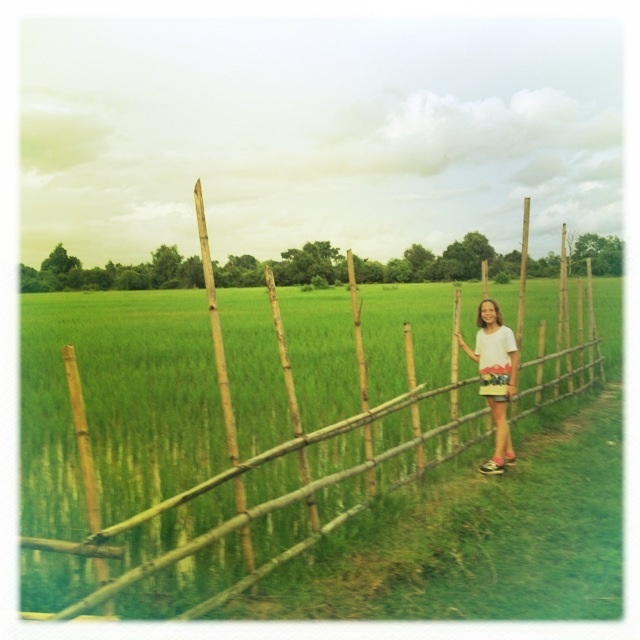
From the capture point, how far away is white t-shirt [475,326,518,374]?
11.1 feet

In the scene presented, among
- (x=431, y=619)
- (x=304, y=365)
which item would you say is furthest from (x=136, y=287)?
(x=431, y=619)

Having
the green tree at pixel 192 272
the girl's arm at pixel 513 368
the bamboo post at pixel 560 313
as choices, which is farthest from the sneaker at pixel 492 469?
the green tree at pixel 192 272

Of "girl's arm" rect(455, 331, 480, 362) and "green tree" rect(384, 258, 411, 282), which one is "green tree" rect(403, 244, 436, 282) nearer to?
"green tree" rect(384, 258, 411, 282)

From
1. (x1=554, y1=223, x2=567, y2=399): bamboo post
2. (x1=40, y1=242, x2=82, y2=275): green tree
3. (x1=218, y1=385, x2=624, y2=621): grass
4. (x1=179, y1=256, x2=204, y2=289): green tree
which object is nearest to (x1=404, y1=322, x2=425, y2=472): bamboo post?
(x1=218, y1=385, x2=624, y2=621): grass

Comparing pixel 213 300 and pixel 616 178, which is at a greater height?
pixel 616 178

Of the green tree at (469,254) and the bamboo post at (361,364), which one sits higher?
the green tree at (469,254)

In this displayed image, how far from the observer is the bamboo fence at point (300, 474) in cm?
221

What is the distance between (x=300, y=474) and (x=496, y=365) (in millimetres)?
1183

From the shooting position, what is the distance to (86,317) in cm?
295

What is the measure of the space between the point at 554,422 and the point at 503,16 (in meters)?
2.55

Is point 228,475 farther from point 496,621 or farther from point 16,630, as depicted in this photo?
point 496,621

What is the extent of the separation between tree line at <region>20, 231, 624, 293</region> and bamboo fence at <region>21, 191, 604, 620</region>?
0.16 metres

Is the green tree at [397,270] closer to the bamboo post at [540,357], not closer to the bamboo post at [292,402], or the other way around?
the bamboo post at [292,402]

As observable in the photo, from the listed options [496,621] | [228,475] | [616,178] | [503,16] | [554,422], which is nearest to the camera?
[228,475]
